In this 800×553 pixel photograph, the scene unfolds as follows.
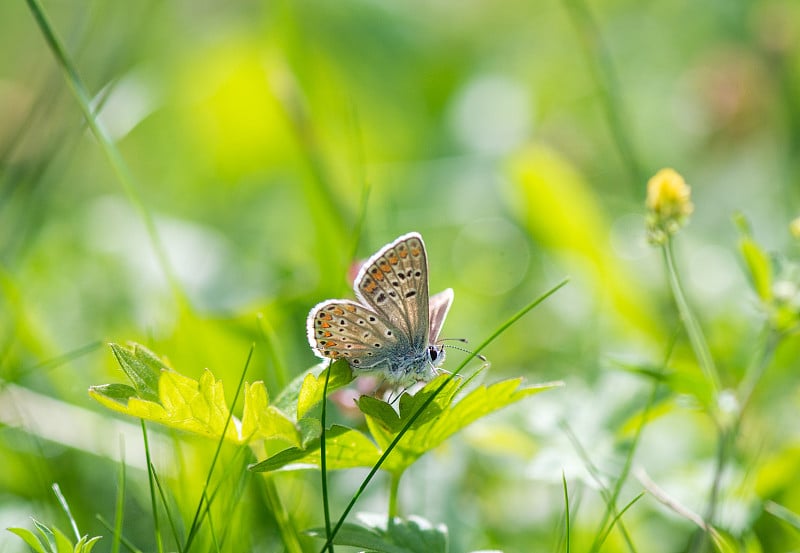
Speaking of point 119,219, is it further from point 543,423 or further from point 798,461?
point 798,461

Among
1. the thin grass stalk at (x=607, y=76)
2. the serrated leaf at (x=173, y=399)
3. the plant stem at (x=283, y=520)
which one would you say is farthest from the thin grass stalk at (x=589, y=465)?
the thin grass stalk at (x=607, y=76)

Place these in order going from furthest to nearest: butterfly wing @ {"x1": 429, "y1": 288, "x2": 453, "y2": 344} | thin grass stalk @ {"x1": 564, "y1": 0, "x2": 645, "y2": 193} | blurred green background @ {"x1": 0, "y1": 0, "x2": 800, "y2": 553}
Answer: thin grass stalk @ {"x1": 564, "y1": 0, "x2": 645, "y2": 193} → blurred green background @ {"x1": 0, "y1": 0, "x2": 800, "y2": 553} → butterfly wing @ {"x1": 429, "y1": 288, "x2": 453, "y2": 344}

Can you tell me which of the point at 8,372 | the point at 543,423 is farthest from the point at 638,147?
the point at 8,372

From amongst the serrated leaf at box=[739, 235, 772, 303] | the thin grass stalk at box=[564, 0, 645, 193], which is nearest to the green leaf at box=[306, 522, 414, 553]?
the serrated leaf at box=[739, 235, 772, 303]

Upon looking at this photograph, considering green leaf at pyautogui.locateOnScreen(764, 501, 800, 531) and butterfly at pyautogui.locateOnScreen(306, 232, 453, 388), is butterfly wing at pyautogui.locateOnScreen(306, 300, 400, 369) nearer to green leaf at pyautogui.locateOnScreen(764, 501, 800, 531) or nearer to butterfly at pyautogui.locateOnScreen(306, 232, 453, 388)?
butterfly at pyautogui.locateOnScreen(306, 232, 453, 388)

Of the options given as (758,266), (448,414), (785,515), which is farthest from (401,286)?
(785,515)
